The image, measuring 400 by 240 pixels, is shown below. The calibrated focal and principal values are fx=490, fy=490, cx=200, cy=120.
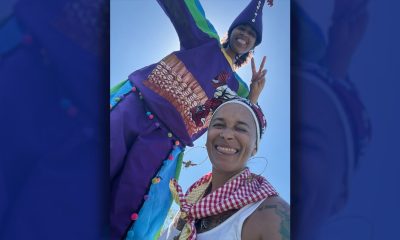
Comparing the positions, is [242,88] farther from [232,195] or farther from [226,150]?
[232,195]

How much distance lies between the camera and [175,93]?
5.51 feet

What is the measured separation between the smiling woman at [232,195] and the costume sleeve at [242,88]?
1.0 inches

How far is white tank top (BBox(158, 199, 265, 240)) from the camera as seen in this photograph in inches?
61.8

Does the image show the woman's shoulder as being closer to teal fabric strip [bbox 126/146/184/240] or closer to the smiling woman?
the smiling woman

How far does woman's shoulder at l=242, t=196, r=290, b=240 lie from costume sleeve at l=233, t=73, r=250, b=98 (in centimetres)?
36

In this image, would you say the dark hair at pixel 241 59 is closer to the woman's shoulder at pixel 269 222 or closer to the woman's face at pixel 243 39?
the woman's face at pixel 243 39

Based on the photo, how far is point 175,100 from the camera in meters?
1.68

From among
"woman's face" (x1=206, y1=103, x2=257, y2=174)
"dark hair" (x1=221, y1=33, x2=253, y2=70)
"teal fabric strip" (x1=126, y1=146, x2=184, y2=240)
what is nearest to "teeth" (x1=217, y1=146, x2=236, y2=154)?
"woman's face" (x1=206, y1=103, x2=257, y2=174)

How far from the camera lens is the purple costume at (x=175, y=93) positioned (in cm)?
166

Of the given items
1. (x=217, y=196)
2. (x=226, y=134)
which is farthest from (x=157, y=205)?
(x=226, y=134)
